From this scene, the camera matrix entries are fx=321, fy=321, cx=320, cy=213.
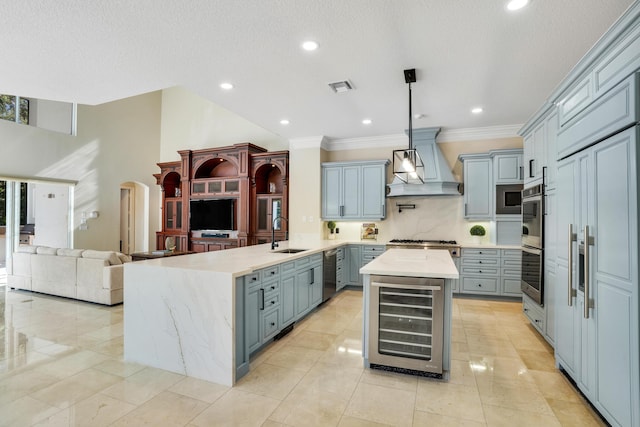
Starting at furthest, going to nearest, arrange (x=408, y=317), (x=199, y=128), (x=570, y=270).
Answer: (x=199, y=128)
(x=408, y=317)
(x=570, y=270)

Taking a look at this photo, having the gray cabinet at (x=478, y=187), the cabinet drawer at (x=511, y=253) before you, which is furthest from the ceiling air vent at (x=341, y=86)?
the cabinet drawer at (x=511, y=253)

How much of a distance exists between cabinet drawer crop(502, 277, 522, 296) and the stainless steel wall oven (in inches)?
39.6

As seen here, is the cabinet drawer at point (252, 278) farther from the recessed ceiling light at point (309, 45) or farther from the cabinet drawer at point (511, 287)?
the cabinet drawer at point (511, 287)

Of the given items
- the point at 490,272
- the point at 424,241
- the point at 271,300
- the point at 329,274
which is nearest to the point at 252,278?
the point at 271,300

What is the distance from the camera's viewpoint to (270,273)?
306 cm

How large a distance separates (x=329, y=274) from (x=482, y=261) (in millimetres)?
2392

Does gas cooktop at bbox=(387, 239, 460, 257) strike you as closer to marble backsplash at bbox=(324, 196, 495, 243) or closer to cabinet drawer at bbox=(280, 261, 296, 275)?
marble backsplash at bbox=(324, 196, 495, 243)

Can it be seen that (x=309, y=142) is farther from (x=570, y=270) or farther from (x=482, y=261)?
(x=570, y=270)

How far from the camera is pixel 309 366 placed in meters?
2.78

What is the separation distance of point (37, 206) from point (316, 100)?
7.25 metres

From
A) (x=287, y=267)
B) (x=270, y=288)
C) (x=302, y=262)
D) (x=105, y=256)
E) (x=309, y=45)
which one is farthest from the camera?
(x=105, y=256)

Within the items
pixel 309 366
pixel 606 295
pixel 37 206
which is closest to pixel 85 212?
pixel 37 206

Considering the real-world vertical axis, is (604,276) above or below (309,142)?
below

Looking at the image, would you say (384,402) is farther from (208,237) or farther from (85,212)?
(85,212)
